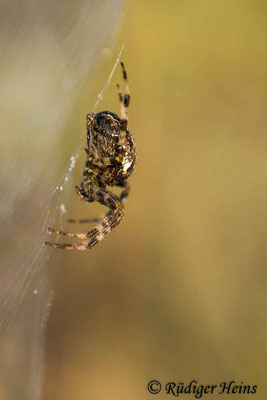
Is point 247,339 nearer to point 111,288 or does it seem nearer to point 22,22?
point 111,288

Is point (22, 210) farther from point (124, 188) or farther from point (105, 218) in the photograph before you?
point (124, 188)

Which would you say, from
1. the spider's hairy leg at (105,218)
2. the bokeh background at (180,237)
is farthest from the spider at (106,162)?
the bokeh background at (180,237)

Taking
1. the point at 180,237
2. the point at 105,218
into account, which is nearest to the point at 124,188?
the point at 105,218

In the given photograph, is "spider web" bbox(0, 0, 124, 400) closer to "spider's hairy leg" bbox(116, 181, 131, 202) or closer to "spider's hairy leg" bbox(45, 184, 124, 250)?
"spider's hairy leg" bbox(45, 184, 124, 250)

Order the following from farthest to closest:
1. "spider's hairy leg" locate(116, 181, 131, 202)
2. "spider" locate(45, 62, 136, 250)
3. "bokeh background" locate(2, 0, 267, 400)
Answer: "bokeh background" locate(2, 0, 267, 400), "spider's hairy leg" locate(116, 181, 131, 202), "spider" locate(45, 62, 136, 250)

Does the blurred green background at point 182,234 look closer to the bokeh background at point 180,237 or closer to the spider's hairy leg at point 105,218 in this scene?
the bokeh background at point 180,237

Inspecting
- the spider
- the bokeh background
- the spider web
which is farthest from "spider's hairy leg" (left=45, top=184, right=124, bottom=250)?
the bokeh background
